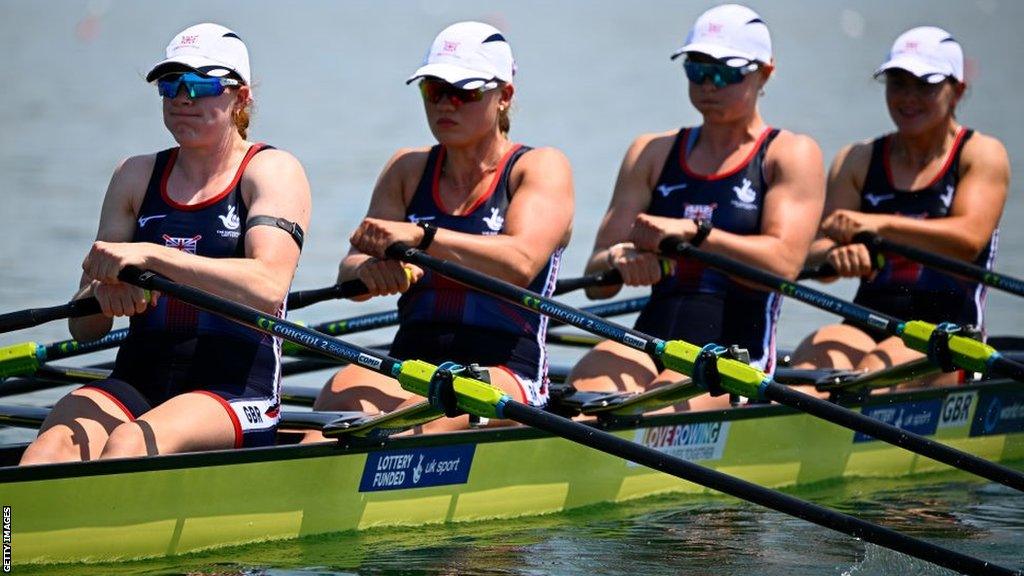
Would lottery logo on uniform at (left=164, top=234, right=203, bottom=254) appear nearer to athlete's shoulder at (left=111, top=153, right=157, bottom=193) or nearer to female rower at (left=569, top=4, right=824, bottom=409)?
athlete's shoulder at (left=111, top=153, right=157, bottom=193)

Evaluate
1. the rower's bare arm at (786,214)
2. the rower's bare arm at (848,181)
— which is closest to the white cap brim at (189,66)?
the rower's bare arm at (786,214)

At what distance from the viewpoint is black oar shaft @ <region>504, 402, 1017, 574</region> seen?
5.16 metres

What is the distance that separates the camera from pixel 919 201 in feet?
27.8

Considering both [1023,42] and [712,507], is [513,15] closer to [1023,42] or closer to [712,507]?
[1023,42]

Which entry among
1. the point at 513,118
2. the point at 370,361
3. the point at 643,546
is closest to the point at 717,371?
the point at 643,546

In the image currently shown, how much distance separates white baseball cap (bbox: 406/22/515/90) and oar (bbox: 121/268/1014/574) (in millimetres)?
1248

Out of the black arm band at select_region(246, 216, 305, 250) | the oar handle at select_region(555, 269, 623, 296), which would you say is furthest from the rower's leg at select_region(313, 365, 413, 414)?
the oar handle at select_region(555, 269, 623, 296)

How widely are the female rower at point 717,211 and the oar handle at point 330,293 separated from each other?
45.2 inches

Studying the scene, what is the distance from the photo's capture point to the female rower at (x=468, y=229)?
6586 mm

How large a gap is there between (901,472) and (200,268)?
3995 millimetres

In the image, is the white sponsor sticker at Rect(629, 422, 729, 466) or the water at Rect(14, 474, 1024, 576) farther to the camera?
the white sponsor sticker at Rect(629, 422, 729, 466)

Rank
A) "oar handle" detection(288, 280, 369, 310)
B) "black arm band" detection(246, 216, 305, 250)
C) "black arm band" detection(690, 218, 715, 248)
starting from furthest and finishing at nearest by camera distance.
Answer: "black arm band" detection(690, 218, 715, 248) < "oar handle" detection(288, 280, 369, 310) < "black arm band" detection(246, 216, 305, 250)

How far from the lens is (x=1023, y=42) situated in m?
37.0

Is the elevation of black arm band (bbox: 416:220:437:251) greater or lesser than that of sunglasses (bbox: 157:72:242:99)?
lesser
